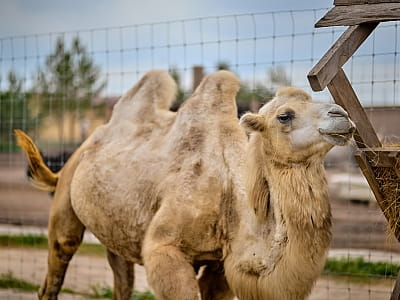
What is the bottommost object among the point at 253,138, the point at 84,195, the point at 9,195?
the point at 9,195

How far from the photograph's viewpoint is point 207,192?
528cm

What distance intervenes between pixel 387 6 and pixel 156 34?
4.05 metres

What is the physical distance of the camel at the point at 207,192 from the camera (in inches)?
185

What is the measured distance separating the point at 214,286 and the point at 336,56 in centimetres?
232

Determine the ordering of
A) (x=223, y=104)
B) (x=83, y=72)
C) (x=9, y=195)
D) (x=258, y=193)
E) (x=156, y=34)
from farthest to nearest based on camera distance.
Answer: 1. (x=83, y=72)
2. (x=9, y=195)
3. (x=156, y=34)
4. (x=223, y=104)
5. (x=258, y=193)

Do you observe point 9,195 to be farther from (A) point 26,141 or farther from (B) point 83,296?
(A) point 26,141

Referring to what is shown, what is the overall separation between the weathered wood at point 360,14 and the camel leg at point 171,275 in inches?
67.6

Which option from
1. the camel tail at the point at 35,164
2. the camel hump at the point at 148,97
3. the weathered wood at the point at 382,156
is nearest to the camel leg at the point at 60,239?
the camel tail at the point at 35,164

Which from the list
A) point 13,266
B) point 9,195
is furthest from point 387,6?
point 9,195

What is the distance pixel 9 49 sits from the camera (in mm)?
9242

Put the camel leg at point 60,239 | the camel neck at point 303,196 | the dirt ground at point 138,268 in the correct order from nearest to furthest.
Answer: the camel neck at point 303,196 < the camel leg at point 60,239 < the dirt ground at point 138,268

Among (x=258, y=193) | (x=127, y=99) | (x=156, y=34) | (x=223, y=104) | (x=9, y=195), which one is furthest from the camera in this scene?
(x=9, y=195)

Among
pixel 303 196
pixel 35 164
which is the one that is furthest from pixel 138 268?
pixel 303 196

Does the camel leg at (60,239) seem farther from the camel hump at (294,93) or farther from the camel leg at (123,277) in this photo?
the camel hump at (294,93)
